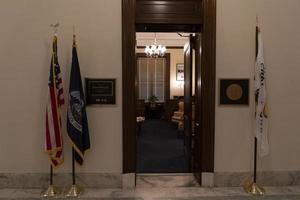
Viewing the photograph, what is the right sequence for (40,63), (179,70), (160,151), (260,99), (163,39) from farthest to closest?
1. (179,70)
2. (163,39)
3. (160,151)
4. (40,63)
5. (260,99)

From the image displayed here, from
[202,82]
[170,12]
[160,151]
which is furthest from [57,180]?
[160,151]

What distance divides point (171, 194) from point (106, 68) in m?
1.85

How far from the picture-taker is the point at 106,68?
411cm

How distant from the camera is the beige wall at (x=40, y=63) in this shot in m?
4.05

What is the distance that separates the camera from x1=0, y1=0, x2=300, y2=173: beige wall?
4.05 metres

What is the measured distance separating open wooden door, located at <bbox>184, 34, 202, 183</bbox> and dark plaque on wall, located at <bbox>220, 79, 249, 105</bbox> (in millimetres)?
337

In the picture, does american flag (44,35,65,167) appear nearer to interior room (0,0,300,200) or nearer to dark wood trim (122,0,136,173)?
interior room (0,0,300,200)

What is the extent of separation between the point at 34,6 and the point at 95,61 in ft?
3.48

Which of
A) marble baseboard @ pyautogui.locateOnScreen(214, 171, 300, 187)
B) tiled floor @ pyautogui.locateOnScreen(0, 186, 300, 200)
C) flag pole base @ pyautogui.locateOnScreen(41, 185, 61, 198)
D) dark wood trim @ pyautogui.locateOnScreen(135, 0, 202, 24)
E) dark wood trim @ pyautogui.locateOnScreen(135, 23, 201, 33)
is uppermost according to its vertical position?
dark wood trim @ pyautogui.locateOnScreen(135, 0, 202, 24)

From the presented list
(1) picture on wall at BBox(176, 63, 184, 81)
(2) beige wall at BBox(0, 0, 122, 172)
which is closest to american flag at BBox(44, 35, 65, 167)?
(2) beige wall at BBox(0, 0, 122, 172)

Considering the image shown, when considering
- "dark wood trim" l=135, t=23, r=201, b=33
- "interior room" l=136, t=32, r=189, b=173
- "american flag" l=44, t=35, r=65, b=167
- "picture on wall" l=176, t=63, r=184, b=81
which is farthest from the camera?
"picture on wall" l=176, t=63, r=184, b=81

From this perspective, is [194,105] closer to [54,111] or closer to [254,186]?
[254,186]

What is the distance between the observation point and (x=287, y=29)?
4141 millimetres

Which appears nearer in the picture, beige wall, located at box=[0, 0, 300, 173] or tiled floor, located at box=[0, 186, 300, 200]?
tiled floor, located at box=[0, 186, 300, 200]
